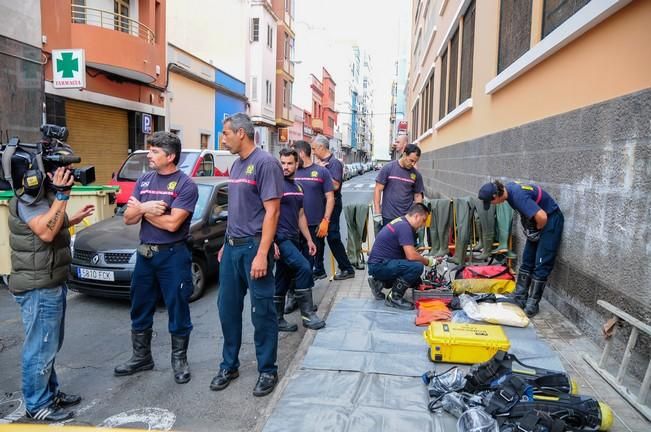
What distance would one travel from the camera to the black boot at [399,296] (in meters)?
5.55

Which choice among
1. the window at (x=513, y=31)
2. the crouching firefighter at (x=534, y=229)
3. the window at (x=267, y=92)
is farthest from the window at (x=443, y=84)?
the window at (x=267, y=92)

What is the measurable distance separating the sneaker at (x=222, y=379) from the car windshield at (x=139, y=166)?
26.4ft

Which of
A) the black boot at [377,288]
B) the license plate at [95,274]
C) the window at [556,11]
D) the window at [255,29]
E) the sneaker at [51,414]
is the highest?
A: the window at [255,29]

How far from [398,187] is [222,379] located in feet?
12.4

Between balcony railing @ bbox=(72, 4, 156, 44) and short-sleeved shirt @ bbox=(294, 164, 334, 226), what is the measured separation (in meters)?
10.7

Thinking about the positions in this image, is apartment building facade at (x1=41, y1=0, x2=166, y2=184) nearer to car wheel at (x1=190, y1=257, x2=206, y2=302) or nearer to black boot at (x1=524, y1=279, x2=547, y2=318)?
car wheel at (x1=190, y1=257, x2=206, y2=302)

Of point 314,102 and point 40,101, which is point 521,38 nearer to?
point 40,101

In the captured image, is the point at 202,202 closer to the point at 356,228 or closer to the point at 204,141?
the point at 356,228

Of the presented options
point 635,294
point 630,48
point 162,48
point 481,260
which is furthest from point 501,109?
point 162,48

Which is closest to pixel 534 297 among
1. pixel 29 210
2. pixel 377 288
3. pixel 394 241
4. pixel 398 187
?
pixel 394 241

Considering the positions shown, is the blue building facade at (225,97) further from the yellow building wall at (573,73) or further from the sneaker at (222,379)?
the sneaker at (222,379)

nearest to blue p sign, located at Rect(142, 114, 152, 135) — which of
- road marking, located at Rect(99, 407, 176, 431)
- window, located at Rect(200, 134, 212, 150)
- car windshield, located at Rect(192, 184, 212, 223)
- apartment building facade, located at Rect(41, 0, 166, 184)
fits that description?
apartment building facade, located at Rect(41, 0, 166, 184)

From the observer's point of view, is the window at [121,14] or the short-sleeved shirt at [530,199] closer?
the short-sleeved shirt at [530,199]

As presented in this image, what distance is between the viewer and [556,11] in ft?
18.7
